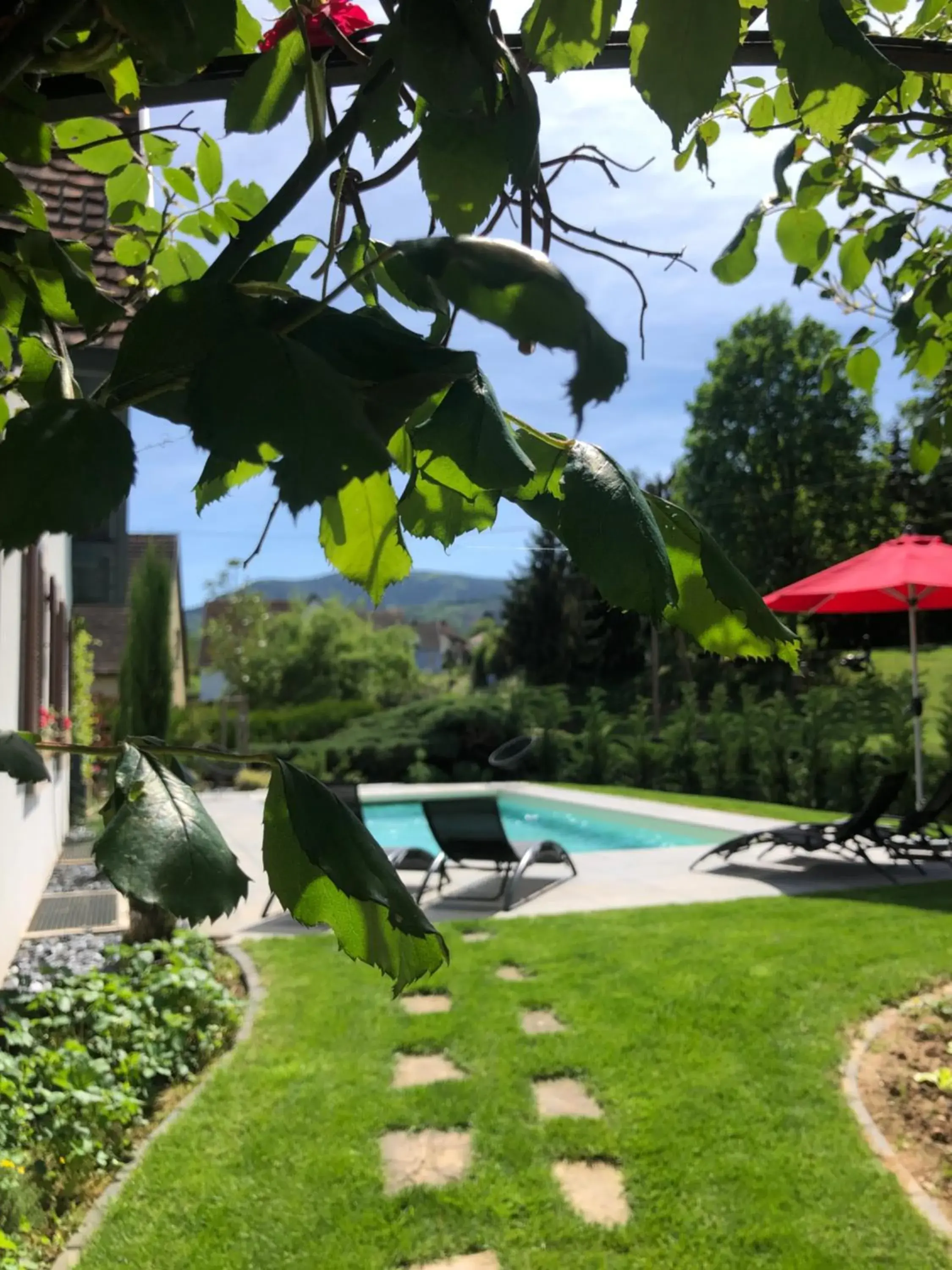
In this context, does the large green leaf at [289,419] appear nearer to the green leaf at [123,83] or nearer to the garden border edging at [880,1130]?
the green leaf at [123,83]

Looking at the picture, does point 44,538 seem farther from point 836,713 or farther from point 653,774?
point 653,774

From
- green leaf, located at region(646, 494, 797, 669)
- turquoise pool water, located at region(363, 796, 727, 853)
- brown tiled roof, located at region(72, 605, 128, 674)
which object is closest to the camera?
green leaf, located at region(646, 494, 797, 669)

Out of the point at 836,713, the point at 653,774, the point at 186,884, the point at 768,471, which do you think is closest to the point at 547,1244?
the point at 186,884

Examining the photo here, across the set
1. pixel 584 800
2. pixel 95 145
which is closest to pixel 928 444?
pixel 95 145

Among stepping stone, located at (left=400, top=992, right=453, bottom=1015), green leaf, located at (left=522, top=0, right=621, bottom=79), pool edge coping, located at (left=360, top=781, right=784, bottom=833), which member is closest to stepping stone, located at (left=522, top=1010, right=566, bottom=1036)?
stepping stone, located at (left=400, top=992, right=453, bottom=1015)

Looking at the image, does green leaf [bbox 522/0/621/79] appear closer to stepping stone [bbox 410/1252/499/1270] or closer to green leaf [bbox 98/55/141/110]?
green leaf [bbox 98/55/141/110]

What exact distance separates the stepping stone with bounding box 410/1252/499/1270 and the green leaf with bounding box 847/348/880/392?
2682 mm

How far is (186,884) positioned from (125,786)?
83mm

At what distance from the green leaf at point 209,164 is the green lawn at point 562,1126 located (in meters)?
2.82

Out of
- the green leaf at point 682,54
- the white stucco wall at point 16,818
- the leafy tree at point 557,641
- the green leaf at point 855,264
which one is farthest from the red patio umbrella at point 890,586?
the leafy tree at point 557,641

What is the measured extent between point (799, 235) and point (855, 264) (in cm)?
49

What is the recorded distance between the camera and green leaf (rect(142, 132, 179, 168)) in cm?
131

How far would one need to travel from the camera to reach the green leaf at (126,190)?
4.22 feet

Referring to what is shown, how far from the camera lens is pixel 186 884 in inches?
23.8
